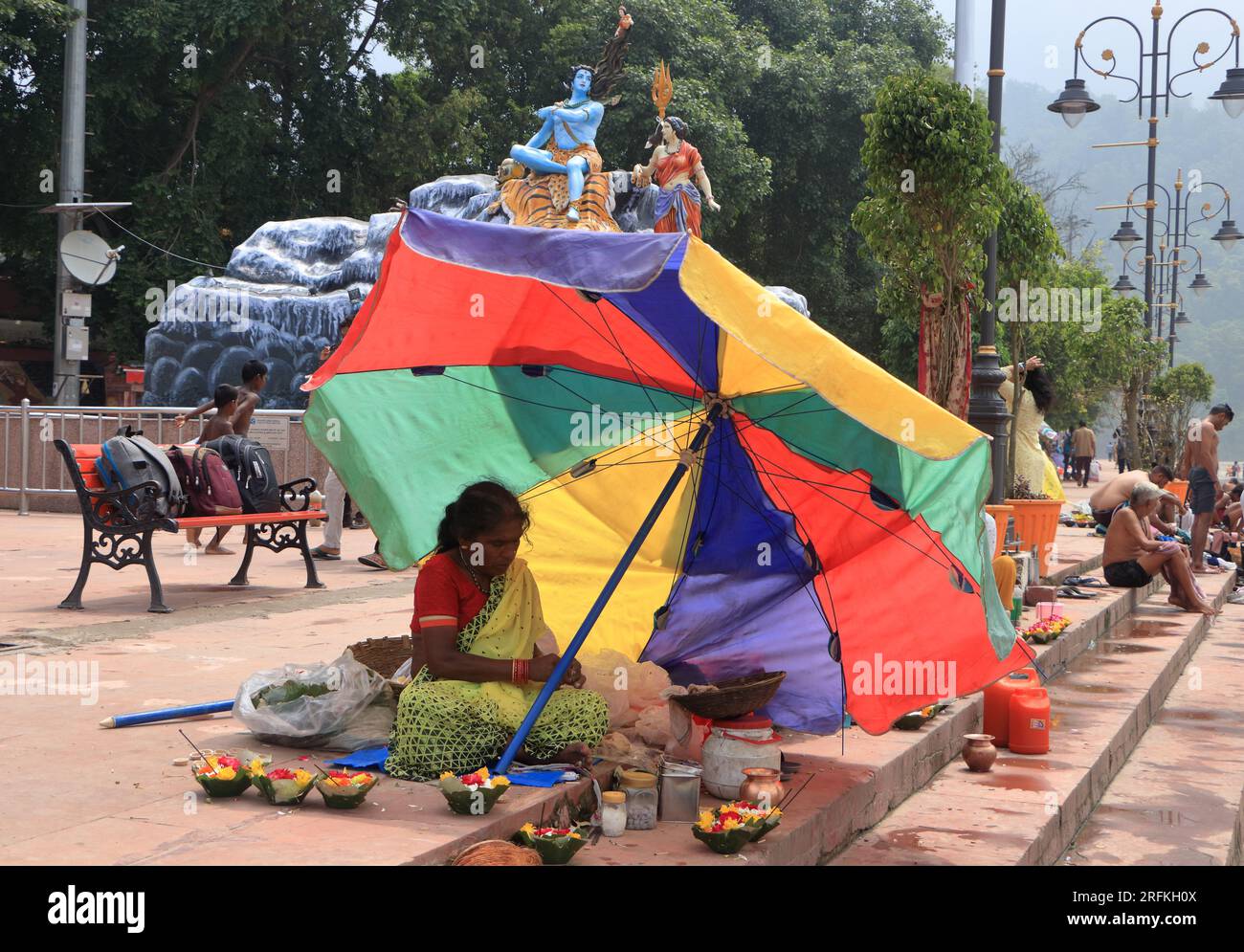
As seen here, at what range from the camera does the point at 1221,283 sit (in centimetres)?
13250

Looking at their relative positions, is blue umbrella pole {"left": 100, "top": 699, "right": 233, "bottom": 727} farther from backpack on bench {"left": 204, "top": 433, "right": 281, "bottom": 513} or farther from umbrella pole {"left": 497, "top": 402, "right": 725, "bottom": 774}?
backpack on bench {"left": 204, "top": 433, "right": 281, "bottom": 513}

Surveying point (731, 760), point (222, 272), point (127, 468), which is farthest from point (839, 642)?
point (222, 272)

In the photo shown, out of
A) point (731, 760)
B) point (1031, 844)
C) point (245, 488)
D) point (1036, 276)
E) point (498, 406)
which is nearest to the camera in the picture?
point (731, 760)

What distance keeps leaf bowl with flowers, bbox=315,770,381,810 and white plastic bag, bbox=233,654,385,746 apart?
811 mm

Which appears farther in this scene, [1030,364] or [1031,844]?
[1030,364]

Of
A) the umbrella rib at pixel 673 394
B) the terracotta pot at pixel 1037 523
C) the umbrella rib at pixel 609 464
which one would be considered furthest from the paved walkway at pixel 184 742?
the terracotta pot at pixel 1037 523

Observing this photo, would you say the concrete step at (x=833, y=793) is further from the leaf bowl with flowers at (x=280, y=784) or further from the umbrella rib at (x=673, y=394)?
the umbrella rib at (x=673, y=394)

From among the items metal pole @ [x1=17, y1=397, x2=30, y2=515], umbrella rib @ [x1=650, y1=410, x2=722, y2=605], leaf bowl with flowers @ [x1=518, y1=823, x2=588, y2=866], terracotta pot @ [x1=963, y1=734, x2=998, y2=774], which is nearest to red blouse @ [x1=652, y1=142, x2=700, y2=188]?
metal pole @ [x1=17, y1=397, x2=30, y2=515]

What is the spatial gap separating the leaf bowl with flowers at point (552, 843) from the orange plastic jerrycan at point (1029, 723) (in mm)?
3649

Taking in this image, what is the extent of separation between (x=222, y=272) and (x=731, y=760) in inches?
1078

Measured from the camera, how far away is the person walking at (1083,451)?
34.0m

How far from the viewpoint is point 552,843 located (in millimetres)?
3844

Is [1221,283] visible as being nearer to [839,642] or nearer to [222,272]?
[222,272]

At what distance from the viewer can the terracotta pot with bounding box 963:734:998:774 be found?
254 inches
